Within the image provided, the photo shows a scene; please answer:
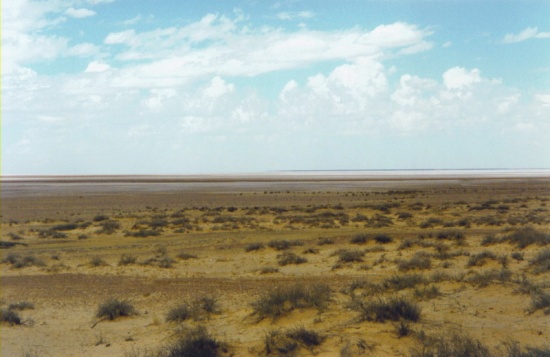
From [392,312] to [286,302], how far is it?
9.11 feet

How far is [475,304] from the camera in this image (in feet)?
39.0

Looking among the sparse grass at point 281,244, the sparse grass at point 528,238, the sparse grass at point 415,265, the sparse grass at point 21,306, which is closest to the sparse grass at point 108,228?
the sparse grass at point 281,244

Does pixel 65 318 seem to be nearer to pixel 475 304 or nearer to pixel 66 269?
pixel 66 269

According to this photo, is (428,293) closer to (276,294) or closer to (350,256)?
(276,294)

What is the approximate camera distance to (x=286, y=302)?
12.4m

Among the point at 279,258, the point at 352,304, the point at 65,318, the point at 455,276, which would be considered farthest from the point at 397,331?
the point at 279,258

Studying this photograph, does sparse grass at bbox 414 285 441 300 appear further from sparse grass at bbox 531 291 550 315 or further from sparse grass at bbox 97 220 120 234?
sparse grass at bbox 97 220 120 234

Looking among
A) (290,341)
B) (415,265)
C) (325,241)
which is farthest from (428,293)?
(325,241)

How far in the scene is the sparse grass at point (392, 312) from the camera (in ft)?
35.0

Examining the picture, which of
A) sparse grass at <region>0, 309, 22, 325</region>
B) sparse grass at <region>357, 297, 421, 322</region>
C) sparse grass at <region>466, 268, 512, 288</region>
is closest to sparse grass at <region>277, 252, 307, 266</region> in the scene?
sparse grass at <region>466, 268, 512, 288</region>

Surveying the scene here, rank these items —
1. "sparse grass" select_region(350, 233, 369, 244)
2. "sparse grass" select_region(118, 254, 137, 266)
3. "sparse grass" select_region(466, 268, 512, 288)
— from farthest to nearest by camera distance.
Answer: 1. "sparse grass" select_region(350, 233, 369, 244)
2. "sparse grass" select_region(118, 254, 137, 266)
3. "sparse grass" select_region(466, 268, 512, 288)

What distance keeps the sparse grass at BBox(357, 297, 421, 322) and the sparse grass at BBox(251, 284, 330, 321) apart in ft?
4.58

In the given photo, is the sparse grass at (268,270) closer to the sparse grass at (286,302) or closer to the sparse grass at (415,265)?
the sparse grass at (415,265)

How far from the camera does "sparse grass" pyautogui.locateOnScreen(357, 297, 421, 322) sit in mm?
10664
